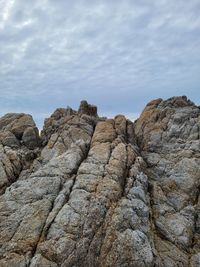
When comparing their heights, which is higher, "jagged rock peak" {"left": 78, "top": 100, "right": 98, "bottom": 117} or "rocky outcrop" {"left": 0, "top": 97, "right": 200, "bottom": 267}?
"jagged rock peak" {"left": 78, "top": 100, "right": 98, "bottom": 117}

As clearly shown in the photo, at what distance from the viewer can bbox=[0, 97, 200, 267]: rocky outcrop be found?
4047 cm

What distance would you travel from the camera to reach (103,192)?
45.9m

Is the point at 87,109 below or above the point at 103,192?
above

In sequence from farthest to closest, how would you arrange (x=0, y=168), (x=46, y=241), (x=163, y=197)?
(x=0, y=168) < (x=163, y=197) < (x=46, y=241)

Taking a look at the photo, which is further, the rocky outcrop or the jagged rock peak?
the jagged rock peak

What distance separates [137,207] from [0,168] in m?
20.9

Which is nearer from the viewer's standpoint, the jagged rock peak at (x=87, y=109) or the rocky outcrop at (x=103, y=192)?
the rocky outcrop at (x=103, y=192)

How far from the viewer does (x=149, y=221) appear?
4509cm

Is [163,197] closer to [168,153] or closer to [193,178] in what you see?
[193,178]

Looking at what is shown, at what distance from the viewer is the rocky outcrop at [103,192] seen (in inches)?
1593

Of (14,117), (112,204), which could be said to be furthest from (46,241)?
(14,117)

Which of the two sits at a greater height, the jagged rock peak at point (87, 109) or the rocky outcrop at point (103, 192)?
the jagged rock peak at point (87, 109)

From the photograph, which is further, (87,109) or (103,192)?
(87,109)

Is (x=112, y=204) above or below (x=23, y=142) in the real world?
below
